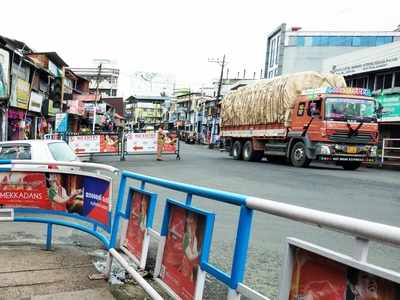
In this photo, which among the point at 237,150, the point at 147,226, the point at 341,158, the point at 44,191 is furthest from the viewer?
the point at 237,150

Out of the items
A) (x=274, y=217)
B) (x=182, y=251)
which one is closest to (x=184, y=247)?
(x=182, y=251)

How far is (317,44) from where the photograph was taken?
2773 inches

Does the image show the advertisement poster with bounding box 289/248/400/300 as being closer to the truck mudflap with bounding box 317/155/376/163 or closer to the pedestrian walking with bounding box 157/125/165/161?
the truck mudflap with bounding box 317/155/376/163

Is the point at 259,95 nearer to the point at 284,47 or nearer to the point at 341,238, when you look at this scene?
the point at 341,238

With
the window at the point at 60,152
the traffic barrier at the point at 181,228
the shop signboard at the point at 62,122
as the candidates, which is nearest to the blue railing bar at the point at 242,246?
the traffic barrier at the point at 181,228

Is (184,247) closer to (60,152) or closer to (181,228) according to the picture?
(181,228)

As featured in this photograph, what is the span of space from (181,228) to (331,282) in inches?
61.8

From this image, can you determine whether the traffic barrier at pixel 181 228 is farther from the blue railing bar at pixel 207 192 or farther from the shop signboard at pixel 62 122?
the shop signboard at pixel 62 122

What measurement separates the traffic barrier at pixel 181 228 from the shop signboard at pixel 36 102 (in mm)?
27194

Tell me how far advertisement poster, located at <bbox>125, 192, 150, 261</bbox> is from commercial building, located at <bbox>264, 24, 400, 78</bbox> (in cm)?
6727

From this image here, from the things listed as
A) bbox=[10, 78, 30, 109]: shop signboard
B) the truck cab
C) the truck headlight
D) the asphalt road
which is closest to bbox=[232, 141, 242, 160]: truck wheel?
the truck cab

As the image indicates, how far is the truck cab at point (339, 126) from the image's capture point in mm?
17781

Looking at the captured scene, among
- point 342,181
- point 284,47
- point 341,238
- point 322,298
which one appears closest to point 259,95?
point 342,181

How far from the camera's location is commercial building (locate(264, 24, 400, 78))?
69.6 meters
